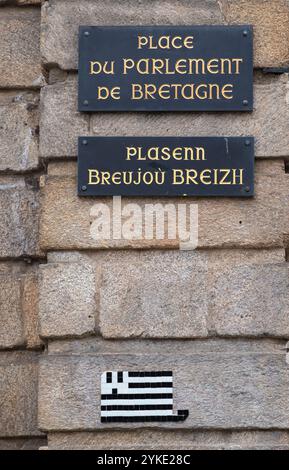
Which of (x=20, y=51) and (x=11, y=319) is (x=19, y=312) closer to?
(x=11, y=319)

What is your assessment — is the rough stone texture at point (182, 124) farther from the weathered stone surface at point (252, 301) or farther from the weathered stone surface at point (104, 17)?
the weathered stone surface at point (252, 301)

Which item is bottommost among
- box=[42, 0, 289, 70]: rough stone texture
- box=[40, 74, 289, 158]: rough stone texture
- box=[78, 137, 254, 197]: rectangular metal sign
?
box=[78, 137, 254, 197]: rectangular metal sign

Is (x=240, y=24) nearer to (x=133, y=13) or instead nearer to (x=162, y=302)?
(x=133, y=13)

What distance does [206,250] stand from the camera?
209 inches

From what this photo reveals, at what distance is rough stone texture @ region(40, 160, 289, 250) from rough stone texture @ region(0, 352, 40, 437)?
2.08ft

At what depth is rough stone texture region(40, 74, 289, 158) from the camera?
17.6ft

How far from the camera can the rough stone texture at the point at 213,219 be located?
530 cm

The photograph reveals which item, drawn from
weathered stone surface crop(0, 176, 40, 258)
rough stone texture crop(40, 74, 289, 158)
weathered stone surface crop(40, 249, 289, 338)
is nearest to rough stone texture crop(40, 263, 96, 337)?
weathered stone surface crop(40, 249, 289, 338)

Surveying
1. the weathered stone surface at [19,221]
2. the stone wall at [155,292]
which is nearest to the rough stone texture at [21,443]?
the stone wall at [155,292]

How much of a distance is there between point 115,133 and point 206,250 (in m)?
0.66

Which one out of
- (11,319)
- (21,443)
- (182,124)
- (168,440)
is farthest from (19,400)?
(182,124)

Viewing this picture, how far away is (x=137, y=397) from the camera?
17.1 ft

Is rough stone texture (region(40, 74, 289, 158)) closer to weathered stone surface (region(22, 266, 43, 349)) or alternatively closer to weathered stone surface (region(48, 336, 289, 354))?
weathered stone surface (region(22, 266, 43, 349))

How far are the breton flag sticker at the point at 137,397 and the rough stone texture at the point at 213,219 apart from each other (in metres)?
0.57
